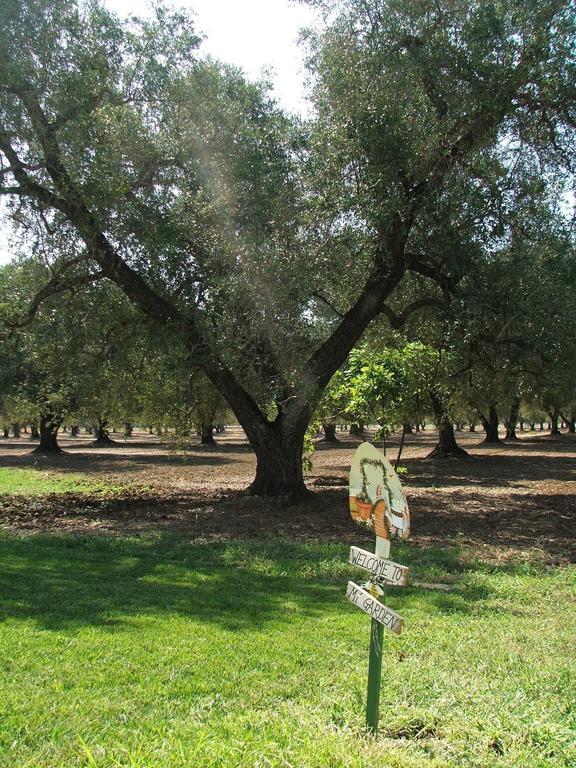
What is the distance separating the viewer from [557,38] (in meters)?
10.6

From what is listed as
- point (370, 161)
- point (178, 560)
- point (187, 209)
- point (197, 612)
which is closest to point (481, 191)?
point (370, 161)

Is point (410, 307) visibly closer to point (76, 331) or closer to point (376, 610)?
point (76, 331)

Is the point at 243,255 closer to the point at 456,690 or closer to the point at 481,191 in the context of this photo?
the point at 481,191

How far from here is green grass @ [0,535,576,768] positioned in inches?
130

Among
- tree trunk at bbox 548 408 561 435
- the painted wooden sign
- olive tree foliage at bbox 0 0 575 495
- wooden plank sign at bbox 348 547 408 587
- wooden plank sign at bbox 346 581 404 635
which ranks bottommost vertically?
wooden plank sign at bbox 346 581 404 635

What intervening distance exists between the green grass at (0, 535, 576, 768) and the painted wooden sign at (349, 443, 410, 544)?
3.54 ft

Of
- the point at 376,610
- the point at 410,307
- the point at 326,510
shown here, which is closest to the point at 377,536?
the point at 376,610

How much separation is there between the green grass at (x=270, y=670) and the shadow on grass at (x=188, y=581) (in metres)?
0.04

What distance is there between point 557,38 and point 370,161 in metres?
3.52

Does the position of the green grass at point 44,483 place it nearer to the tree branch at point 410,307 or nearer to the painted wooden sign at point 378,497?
the tree branch at point 410,307

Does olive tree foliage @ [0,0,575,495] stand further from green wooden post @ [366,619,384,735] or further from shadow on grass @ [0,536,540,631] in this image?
green wooden post @ [366,619,384,735]

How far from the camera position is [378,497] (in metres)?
3.53

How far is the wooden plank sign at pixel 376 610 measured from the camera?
3203mm

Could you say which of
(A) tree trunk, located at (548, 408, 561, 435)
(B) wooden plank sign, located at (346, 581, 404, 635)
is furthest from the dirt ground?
(A) tree trunk, located at (548, 408, 561, 435)
